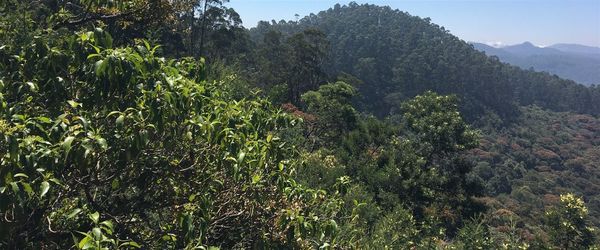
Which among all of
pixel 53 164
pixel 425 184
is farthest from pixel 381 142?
pixel 53 164

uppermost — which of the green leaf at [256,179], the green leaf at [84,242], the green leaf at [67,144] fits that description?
the green leaf at [67,144]

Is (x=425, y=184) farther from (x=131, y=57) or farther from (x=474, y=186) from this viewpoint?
(x=131, y=57)

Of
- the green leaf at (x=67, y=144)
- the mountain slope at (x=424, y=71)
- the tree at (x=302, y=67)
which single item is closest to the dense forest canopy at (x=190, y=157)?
the green leaf at (x=67, y=144)

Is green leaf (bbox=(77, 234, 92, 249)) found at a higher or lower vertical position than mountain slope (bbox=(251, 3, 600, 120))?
higher

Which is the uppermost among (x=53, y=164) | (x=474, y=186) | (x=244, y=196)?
(x=53, y=164)

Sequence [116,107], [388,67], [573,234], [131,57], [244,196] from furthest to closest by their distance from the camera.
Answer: [388,67]
[573,234]
[244,196]
[116,107]
[131,57]

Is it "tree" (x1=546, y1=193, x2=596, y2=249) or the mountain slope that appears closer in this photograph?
"tree" (x1=546, y1=193, x2=596, y2=249)

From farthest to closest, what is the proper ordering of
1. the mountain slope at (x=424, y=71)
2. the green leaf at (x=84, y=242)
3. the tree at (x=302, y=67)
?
the mountain slope at (x=424, y=71) → the tree at (x=302, y=67) → the green leaf at (x=84, y=242)

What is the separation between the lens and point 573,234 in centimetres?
1257

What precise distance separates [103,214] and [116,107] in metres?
0.73

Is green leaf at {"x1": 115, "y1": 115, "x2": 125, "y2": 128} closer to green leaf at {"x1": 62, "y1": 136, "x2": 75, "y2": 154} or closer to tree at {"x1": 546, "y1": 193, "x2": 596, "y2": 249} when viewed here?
green leaf at {"x1": 62, "y1": 136, "x2": 75, "y2": 154}

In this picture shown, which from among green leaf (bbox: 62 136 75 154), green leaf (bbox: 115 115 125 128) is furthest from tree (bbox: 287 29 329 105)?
green leaf (bbox: 62 136 75 154)

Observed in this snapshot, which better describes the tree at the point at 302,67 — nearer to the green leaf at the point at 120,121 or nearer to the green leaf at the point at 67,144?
the green leaf at the point at 120,121

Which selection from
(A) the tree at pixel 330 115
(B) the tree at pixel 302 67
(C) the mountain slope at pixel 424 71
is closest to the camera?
(A) the tree at pixel 330 115
